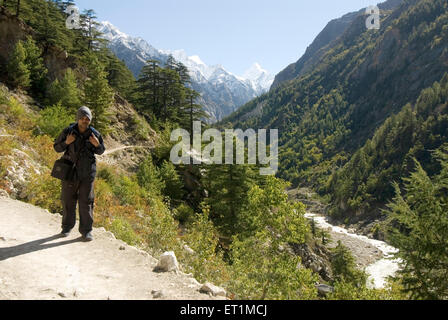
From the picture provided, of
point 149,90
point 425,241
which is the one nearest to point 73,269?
point 425,241

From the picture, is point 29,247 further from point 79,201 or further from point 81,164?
point 81,164

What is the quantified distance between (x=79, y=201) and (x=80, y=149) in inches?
42.0

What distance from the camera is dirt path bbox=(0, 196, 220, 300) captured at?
12.5ft

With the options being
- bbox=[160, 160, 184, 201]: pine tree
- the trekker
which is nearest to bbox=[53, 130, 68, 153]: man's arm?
the trekker

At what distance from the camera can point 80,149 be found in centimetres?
567

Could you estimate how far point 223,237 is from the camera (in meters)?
18.9

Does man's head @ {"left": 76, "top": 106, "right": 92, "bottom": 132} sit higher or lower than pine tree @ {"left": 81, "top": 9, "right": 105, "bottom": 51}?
lower

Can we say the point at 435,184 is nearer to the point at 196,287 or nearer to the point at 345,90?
the point at 196,287

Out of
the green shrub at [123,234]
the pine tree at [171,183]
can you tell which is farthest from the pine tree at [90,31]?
the green shrub at [123,234]

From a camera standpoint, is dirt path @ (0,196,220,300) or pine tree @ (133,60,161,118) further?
pine tree @ (133,60,161,118)

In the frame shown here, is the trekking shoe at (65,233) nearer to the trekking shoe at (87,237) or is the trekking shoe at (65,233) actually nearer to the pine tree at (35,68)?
the trekking shoe at (87,237)

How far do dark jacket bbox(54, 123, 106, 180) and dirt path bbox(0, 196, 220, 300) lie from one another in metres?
1.40

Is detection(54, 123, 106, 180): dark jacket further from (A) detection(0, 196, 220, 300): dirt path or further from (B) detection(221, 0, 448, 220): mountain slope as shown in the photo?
(B) detection(221, 0, 448, 220): mountain slope

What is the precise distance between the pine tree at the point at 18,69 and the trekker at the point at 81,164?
21.8 meters
